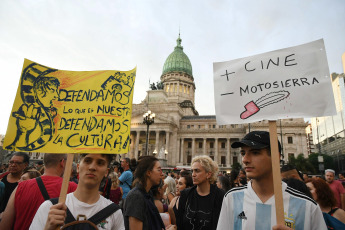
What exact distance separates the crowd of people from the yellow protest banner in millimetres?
255

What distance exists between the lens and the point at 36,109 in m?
2.69

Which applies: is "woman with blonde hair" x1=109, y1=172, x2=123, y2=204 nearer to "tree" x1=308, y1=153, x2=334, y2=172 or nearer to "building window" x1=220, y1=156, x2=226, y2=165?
"tree" x1=308, y1=153, x2=334, y2=172

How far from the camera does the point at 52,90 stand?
2805mm

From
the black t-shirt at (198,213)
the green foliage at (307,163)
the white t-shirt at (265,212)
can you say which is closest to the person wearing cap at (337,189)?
the black t-shirt at (198,213)

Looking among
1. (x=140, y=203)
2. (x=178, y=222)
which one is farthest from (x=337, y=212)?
(x=140, y=203)

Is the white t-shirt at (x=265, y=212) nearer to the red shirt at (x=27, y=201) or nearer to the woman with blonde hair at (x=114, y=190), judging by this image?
the red shirt at (x=27, y=201)

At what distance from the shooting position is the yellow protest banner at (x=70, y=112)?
100 inches

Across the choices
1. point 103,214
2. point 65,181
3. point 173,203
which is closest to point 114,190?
point 173,203

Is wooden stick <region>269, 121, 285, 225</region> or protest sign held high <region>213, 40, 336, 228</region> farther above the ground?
protest sign held high <region>213, 40, 336, 228</region>

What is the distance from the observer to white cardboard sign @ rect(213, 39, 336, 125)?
2436mm

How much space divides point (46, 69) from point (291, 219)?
128 inches

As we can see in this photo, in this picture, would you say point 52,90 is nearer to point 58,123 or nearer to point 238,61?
point 58,123

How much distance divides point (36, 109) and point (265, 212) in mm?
2786

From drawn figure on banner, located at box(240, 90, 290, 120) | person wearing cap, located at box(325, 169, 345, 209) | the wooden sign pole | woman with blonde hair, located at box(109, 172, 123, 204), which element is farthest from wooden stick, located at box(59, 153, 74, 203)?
person wearing cap, located at box(325, 169, 345, 209)
